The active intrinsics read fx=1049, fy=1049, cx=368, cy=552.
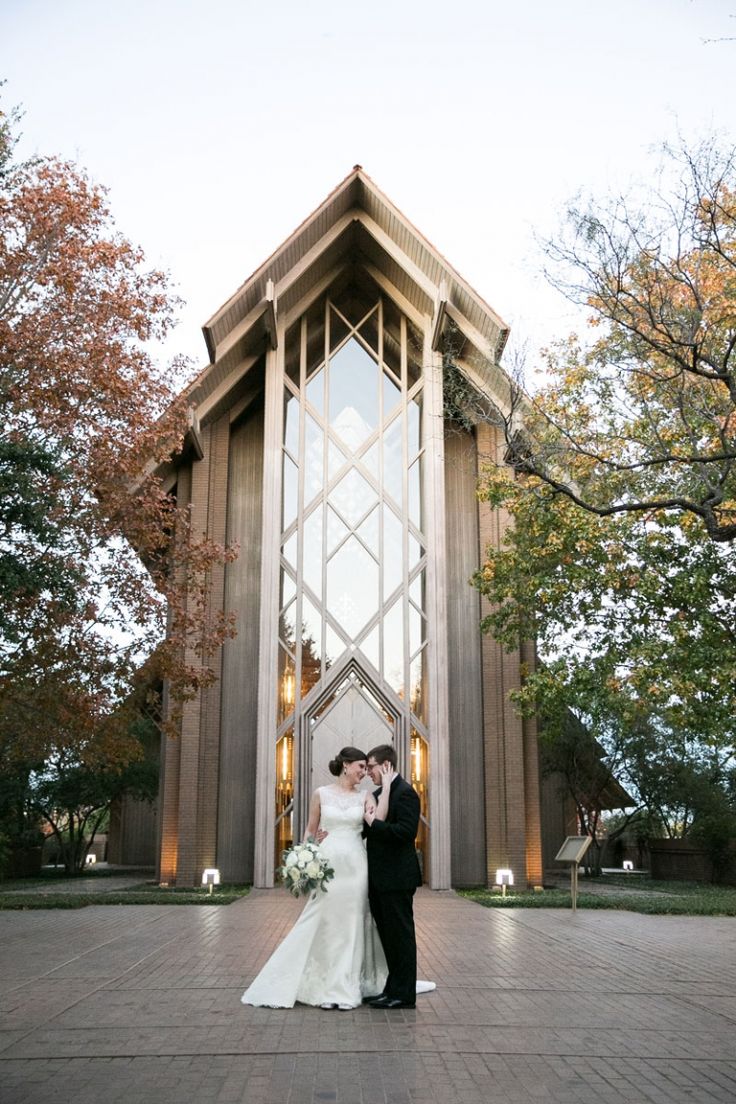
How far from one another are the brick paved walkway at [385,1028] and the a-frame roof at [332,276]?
12466 millimetres

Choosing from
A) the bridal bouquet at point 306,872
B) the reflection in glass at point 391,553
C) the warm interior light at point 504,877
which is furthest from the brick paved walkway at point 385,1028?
the reflection in glass at point 391,553

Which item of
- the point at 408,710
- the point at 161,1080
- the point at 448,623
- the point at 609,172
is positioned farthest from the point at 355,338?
the point at 161,1080

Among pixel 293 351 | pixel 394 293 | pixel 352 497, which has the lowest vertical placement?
pixel 352 497

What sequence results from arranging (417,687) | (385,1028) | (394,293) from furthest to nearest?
(394,293)
(417,687)
(385,1028)

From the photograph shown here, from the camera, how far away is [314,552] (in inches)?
826

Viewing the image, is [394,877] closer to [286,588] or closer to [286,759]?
[286,759]

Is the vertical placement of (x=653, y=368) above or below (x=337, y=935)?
above

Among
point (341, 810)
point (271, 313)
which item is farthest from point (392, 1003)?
point (271, 313)

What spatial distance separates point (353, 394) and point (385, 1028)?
54.5 feet

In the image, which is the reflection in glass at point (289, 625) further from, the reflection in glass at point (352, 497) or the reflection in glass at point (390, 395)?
the reflection in glass at point (390, 395)

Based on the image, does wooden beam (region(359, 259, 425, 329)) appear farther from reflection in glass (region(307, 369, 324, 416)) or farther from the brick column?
the brick column

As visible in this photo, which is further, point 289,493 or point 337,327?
point 337,327

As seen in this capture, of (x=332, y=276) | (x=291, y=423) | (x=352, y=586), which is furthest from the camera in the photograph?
(x=332, y=276)

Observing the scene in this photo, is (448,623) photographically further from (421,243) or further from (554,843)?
(554,843)
